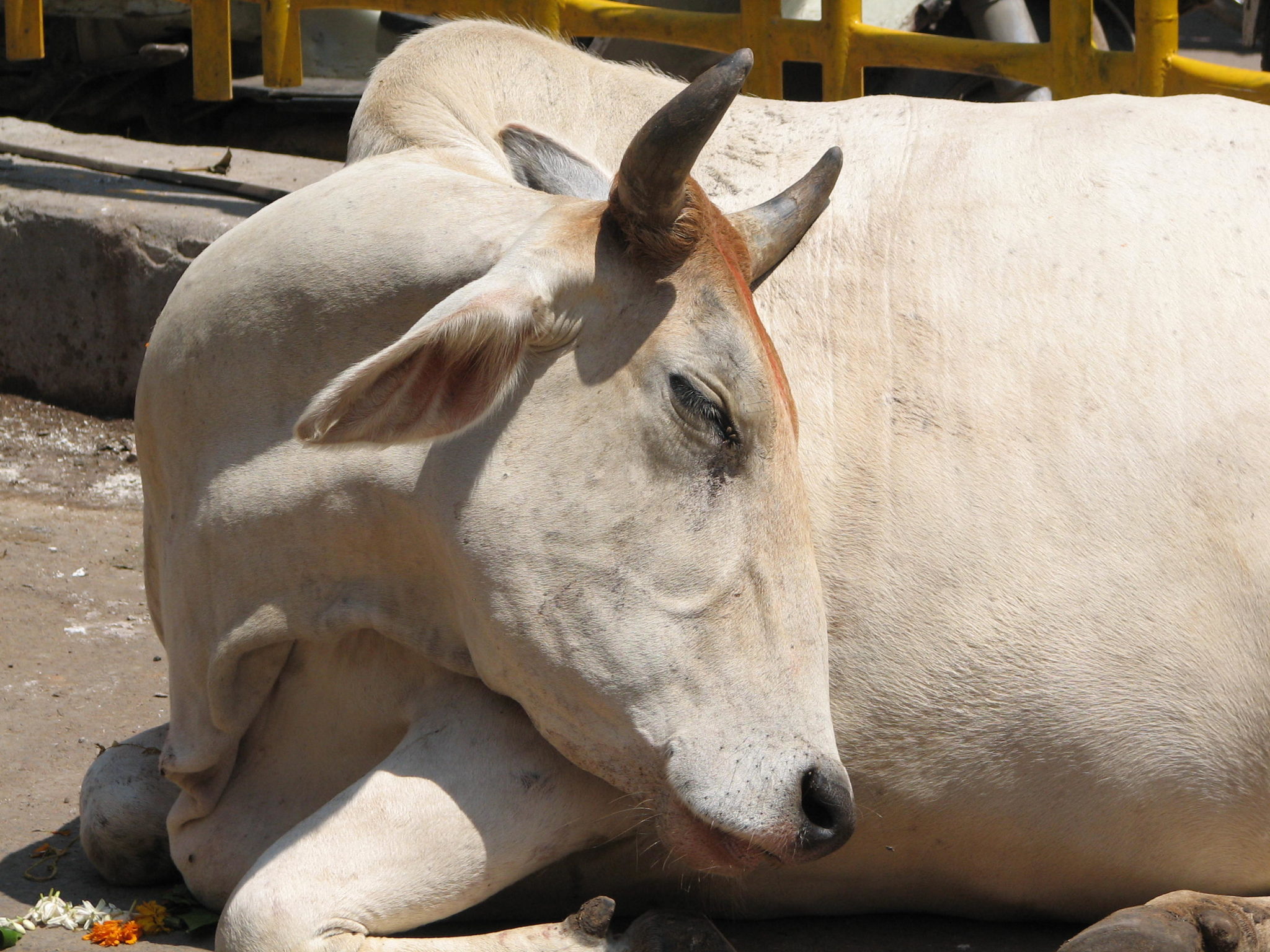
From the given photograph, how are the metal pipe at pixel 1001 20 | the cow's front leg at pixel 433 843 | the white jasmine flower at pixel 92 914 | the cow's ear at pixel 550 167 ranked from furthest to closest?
the metal pipe at pixel 1001 20 < the cow's ear at pixel 550 167 < the white jasmine flower at pixel 92 914 < the cow's front leg at pixel 433 843

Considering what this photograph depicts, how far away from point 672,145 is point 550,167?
2.53 feet

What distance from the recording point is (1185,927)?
2574 mm

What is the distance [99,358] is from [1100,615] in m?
4.73

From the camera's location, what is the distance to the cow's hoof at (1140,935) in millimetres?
2463

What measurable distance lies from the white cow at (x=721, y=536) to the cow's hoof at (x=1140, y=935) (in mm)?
11

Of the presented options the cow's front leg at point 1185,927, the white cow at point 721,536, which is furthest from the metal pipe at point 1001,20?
the cow's front leg at point 1185,927

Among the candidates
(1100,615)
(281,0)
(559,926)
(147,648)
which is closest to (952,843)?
(1100,615)

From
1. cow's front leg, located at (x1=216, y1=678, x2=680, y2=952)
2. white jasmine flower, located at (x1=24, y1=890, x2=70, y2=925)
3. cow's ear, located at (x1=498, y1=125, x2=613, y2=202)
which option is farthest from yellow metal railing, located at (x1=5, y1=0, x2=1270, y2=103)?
white jasmine flower, located at (x1=24, y1=890, x2=70, y2=925)

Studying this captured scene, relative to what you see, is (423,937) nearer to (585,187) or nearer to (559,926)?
(559,926)

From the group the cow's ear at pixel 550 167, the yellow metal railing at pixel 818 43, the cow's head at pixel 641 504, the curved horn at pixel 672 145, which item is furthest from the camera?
the yellow metal railing at pixel 818 43

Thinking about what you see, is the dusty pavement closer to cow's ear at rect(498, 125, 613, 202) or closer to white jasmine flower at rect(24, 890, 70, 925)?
white jasmine flower at rect(24, 890, 70, 925)

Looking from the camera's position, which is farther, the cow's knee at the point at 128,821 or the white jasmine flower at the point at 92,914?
the cow's knee at the point at 128,821

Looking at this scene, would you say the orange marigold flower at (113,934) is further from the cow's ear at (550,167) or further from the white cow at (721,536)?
the cow's ear at (550,167)

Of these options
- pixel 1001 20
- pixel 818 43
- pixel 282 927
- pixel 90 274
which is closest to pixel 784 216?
pixel 282 927
